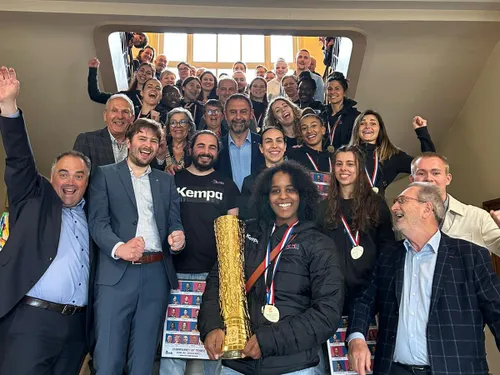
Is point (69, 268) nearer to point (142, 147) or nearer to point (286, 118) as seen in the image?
point (142, 147)

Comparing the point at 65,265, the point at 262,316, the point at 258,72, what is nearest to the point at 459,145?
the point at 258,72

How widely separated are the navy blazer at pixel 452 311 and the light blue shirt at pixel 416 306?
25mm

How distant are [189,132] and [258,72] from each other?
320 centimetres

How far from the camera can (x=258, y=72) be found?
651 centimetres

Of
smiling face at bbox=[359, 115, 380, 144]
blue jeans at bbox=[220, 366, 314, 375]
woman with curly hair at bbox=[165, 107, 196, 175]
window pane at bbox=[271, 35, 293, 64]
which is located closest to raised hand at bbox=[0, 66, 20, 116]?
woman with curly hair at bbox=[165, 107, 196, 175]

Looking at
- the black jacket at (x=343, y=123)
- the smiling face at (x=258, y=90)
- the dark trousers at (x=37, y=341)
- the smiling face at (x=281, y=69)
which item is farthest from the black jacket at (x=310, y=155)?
the smiling face at (x=281, y=69)

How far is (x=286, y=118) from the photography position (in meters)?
3.75

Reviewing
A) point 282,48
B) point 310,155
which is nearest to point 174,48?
point 282,48

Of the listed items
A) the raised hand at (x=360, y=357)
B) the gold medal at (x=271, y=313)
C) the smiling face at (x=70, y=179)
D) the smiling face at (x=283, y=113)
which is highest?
the smiling face at (x=283, y=113)

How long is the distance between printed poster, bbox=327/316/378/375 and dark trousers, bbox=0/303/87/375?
48.7 inches

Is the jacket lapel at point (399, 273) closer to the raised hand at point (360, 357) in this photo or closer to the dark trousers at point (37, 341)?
the raised hand at point (360, 357)

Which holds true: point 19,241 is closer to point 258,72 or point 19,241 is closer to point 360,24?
point 360,24

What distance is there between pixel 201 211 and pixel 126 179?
54cm

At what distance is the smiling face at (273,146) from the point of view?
10.3 feet
